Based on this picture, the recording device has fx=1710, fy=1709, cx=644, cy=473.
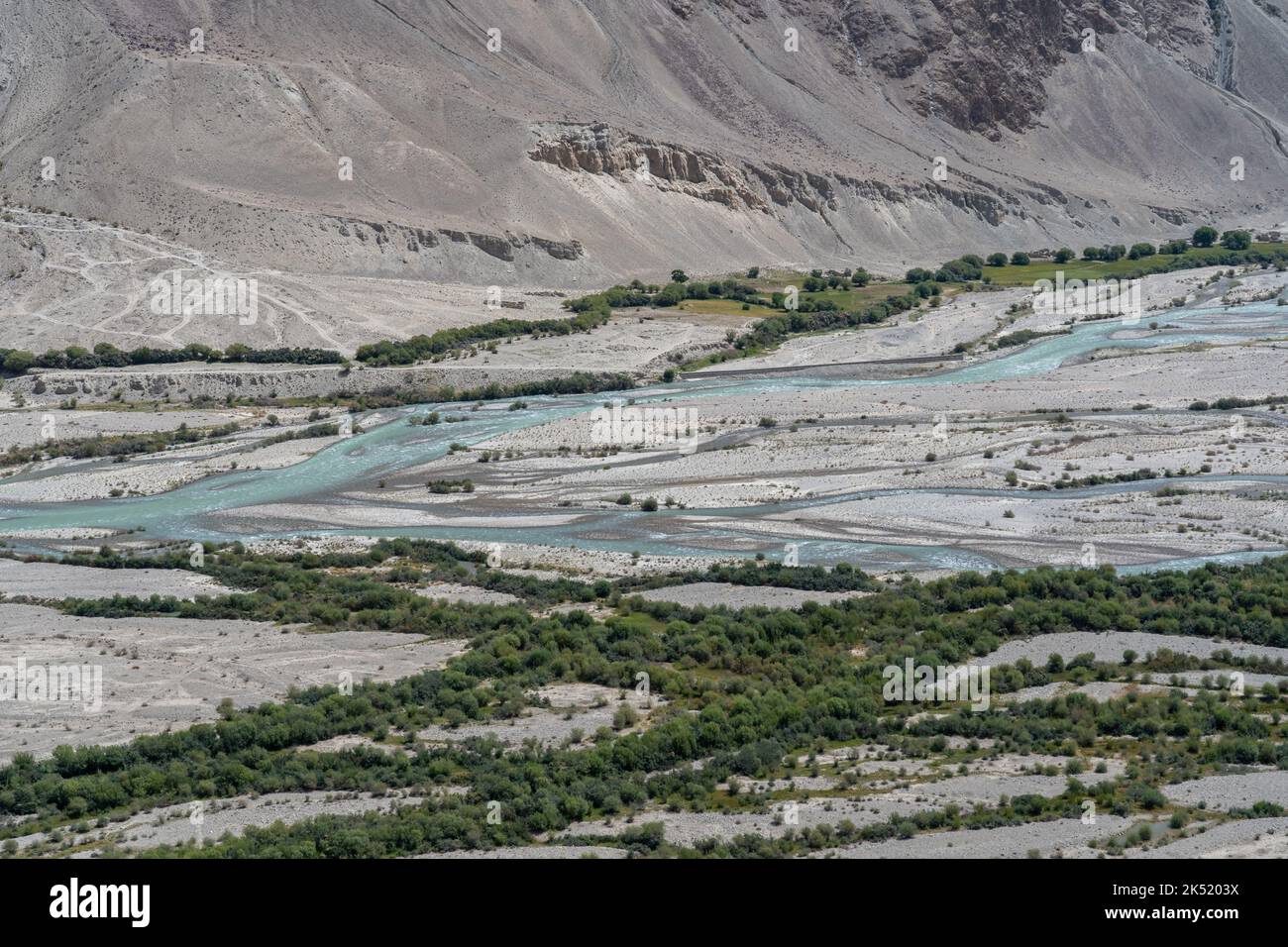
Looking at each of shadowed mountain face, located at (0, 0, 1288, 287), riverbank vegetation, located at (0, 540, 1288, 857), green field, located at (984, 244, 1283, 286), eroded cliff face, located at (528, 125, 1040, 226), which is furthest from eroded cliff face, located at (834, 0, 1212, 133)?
riverbank vegetation, located at (0, 540, 1288, 857)

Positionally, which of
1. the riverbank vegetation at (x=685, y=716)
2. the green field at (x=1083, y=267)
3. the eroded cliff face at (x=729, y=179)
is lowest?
the riverbank vegetation at (x=685, y=716)

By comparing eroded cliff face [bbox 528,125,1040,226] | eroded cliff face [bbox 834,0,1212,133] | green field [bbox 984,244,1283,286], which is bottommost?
green field [bbox 984,244,1283,286]

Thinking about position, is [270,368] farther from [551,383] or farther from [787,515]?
[787,515]

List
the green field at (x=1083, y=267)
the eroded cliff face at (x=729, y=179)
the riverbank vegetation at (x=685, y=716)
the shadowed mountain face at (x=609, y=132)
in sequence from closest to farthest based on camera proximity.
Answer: the riverbank vegetation at (x=685, y=716)
the shadowed mountain face at (x=609, y=132)
the eroded cliff face at (x=729, y=179)
the green field at (x=1083, y=267)

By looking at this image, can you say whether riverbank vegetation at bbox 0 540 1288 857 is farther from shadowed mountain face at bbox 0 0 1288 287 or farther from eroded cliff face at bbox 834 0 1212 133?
eroded cliff face at bbox 834 0 1212 133

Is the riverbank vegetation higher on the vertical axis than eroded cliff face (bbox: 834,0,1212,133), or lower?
lower

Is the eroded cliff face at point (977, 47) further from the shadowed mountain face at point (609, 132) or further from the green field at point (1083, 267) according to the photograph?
the green field at point (1083, 267)

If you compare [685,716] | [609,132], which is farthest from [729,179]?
[685,716]

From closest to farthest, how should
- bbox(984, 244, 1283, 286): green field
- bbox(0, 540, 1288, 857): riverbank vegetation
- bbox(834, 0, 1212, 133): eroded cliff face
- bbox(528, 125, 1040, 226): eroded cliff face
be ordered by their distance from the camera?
bbox(0, 540, 1288, 857): riverbank vegetation → bbox(528, 125, 1040, 226): eroded cliff face → bbox(984, 244, 1283, 286): green field → bbox(834, 0, 1212, 133): eroded cliff face

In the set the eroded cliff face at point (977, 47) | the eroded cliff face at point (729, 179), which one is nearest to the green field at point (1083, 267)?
the eroded cliff face at point (729, 179)

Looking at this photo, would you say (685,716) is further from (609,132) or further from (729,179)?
(729,179)
